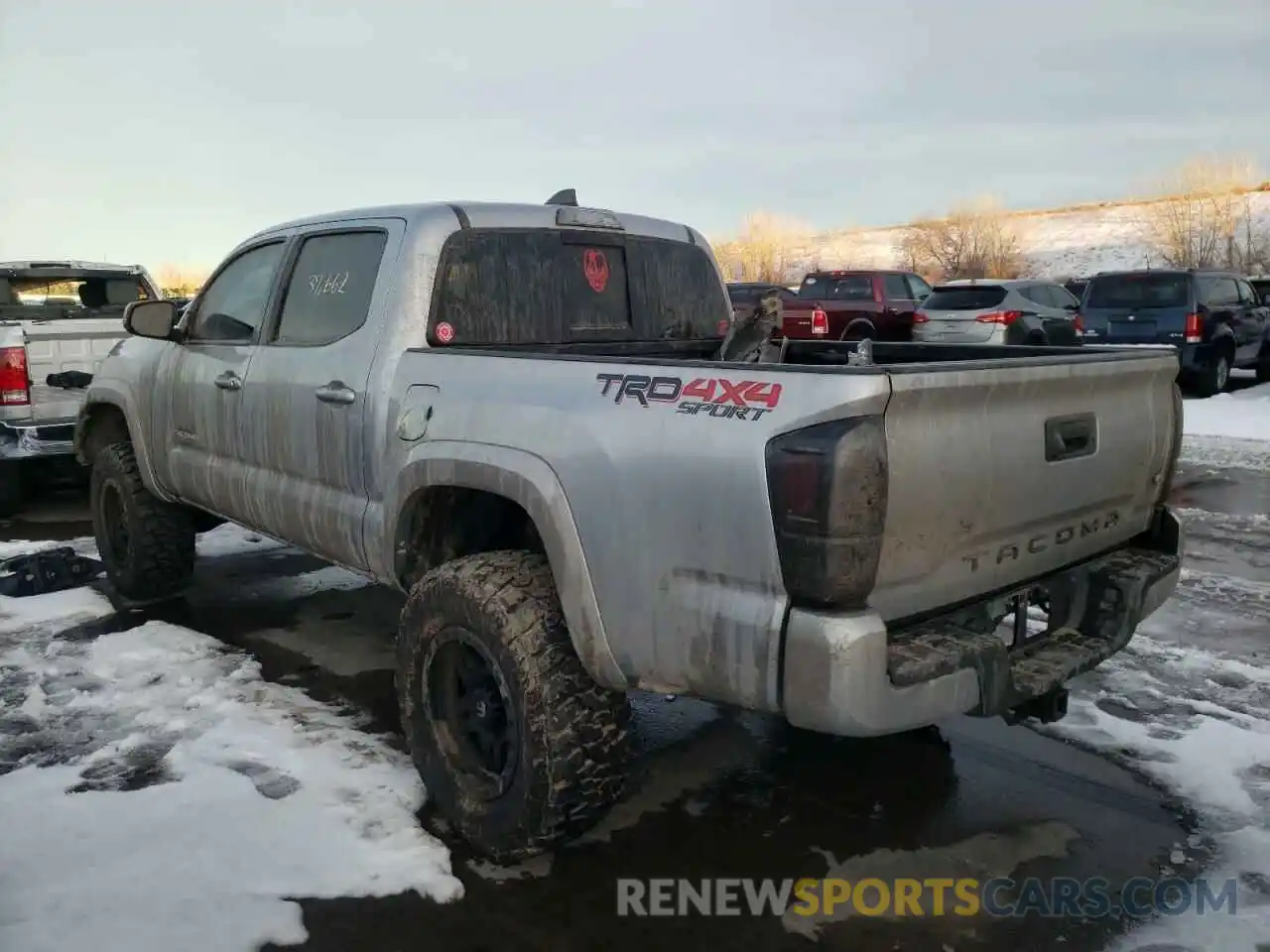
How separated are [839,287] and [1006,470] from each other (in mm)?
15621

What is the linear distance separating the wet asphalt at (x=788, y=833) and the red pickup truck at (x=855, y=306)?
1294 centimetres

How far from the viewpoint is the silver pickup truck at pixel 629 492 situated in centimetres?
236

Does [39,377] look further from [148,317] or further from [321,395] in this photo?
[321,395]

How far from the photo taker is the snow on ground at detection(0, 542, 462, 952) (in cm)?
281

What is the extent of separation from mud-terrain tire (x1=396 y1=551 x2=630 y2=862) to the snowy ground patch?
4.92 ft

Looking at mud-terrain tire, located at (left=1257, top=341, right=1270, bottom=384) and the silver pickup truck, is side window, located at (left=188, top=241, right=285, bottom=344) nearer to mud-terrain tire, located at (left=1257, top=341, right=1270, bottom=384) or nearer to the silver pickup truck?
the silver pickup truck

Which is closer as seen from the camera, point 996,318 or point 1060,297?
point 996,318

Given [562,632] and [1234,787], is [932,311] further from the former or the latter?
[562,632]

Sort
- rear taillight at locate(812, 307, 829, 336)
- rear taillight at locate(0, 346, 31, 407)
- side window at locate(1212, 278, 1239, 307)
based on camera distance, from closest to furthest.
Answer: rear taillight at locate(0, 346, 31, 407), side window at locate(1212, 278, 1239, 307), rear taillight at locate(812, 307, 829, 336)

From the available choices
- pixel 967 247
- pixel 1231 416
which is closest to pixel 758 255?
pixel 967 247

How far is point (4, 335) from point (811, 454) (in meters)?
7.36

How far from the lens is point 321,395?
12.3 ft

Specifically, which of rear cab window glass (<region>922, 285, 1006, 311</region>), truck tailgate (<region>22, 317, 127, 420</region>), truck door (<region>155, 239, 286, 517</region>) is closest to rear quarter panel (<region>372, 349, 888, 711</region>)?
truck door (<region>155, 239, 286, 517</region>)

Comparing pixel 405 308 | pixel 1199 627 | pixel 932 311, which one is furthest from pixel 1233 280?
pixel 405 308
